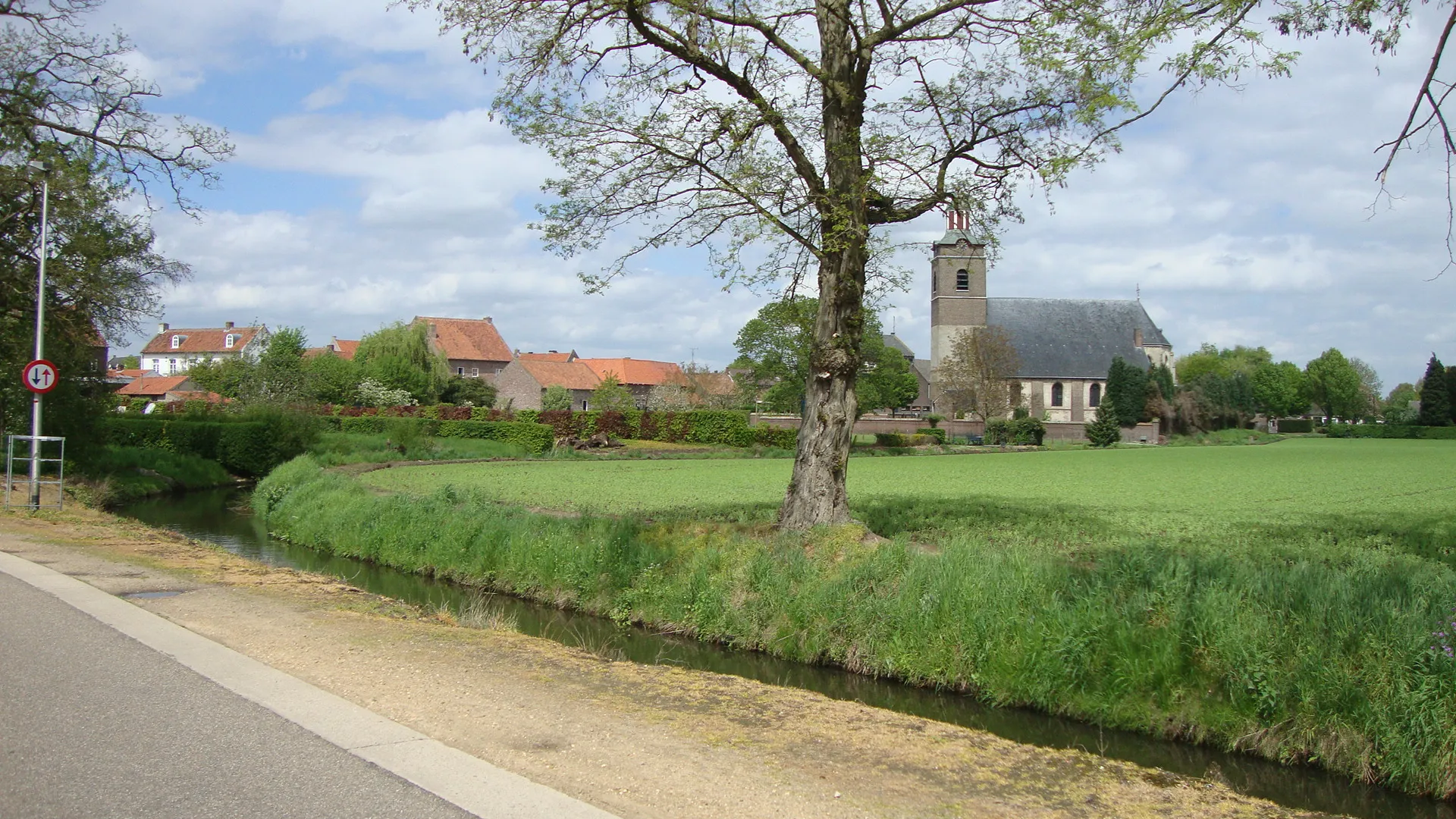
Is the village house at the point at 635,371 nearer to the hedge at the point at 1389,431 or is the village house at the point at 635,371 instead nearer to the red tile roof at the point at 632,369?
the red tile roof at the point at 632,369

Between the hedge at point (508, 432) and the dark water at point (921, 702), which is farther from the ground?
the hedge at point (508, 432)

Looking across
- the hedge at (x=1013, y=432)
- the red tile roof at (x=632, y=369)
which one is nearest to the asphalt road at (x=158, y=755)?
the hedge at (x=1013, y=432)

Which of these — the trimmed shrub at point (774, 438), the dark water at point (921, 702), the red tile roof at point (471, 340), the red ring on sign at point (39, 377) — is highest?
the red tile roof at point (471, 340)

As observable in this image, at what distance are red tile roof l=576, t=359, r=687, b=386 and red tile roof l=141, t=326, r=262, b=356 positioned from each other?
36588 mm

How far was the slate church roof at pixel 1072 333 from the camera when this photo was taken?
292ft

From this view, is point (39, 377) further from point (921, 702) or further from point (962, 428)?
point (962, 428)

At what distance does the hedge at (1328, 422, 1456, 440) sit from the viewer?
275 feet

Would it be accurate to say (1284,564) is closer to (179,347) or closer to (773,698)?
(773,698)

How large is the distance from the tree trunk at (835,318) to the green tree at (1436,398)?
96.8 m

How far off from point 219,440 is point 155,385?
2788 inches

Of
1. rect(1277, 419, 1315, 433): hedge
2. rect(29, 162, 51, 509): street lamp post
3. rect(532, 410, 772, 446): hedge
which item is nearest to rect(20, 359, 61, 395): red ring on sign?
rect(29, 162, 51, 509): street lamp post

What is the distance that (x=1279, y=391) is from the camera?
393 ft

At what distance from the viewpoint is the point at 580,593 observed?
14.2m

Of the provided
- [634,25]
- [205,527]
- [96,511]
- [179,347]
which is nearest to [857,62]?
[634,25]
